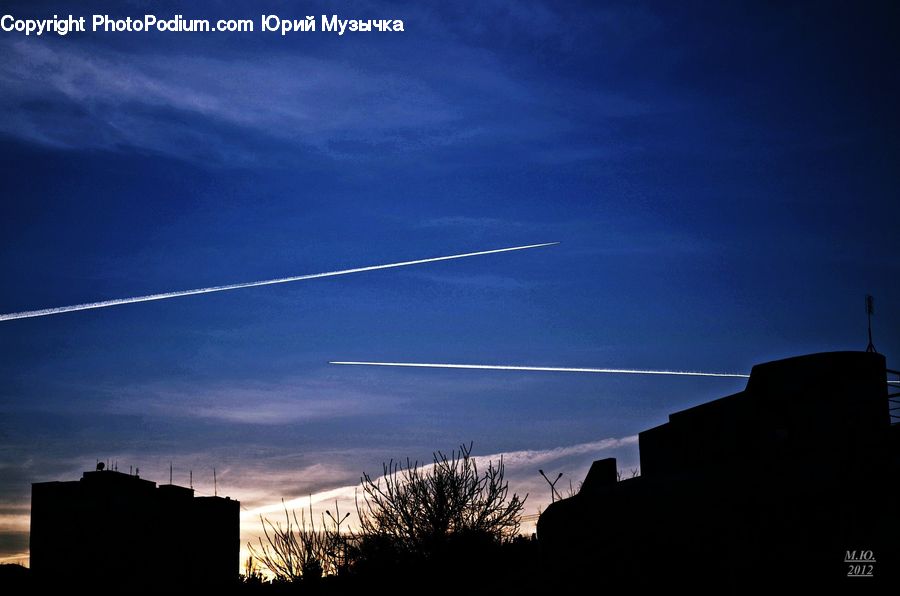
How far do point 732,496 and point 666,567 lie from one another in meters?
1.27

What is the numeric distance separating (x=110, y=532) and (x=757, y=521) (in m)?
56.2

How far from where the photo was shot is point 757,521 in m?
11.2

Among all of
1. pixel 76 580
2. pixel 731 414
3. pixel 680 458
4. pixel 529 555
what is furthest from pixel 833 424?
pixel 76 580

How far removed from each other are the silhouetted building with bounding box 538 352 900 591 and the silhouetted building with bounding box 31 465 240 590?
49470 millimetres

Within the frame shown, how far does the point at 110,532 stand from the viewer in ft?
195

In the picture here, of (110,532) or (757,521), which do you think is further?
(110,532)

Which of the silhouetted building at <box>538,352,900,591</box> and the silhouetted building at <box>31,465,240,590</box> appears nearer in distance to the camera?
the silhouetted building at <box>538,352,900,591</box>

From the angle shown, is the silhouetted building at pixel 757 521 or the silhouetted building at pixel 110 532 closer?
the silhouetted building at pixel 757 521

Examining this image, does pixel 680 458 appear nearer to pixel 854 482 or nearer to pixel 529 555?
pixel 529 555

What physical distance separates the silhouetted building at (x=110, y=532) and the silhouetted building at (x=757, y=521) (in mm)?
49470

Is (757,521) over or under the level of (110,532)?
under

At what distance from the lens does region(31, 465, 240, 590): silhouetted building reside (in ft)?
196

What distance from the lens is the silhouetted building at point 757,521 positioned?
10.3 meters

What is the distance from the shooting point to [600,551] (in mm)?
12469
